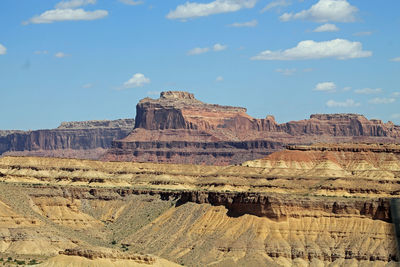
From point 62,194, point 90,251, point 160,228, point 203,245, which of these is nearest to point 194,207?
point 160,228

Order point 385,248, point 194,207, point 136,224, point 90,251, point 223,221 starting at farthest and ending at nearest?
point 136,224, point 194,207, point 223,221, point 385,248, point 90,251

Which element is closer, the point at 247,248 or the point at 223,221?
the point at 247,248

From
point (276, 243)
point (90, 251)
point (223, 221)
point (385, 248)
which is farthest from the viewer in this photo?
point (223, 221)

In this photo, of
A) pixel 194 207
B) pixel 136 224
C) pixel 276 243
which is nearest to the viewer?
pixel 276 243

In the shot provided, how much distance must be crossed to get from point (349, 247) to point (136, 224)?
167 ft

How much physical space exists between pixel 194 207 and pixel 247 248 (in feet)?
89.6

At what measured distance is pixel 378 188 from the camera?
167875mm

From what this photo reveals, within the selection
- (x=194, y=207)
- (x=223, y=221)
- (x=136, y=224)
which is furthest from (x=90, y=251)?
(x=136, y=224)

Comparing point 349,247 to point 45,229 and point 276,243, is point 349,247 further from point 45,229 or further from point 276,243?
point 45,229

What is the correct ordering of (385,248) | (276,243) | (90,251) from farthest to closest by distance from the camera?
1. (276,243)
2. (385,248)
3. (90,251)

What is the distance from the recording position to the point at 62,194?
6786 inches

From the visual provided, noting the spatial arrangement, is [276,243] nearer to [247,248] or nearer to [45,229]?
[247,248]

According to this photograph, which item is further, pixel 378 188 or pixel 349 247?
pixel 378 188

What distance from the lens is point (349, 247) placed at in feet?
409
